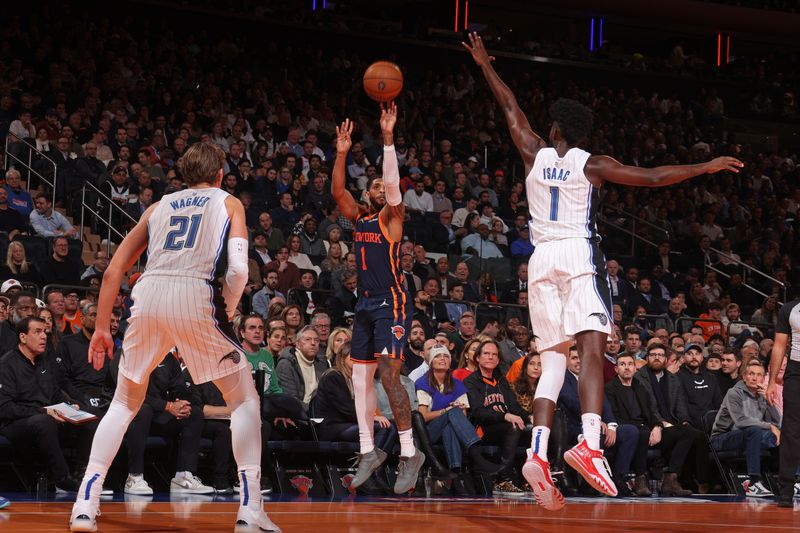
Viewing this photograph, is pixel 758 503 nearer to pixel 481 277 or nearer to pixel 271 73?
pixel 481 277

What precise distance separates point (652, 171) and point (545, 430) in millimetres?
1573

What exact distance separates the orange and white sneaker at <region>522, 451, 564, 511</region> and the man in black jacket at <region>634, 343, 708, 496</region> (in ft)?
17.4

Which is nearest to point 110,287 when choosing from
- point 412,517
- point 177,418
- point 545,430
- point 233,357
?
point 233,357

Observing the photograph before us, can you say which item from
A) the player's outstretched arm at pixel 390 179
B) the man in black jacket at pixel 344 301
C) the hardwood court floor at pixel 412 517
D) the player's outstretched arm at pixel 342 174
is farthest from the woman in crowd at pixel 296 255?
the hardwood court floor at pixel 412 517

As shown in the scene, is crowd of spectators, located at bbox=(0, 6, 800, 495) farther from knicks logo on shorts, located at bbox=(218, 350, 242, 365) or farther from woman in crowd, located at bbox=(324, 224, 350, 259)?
knicks logo on shorts, located at bbox=(218, 350, 242, 365)

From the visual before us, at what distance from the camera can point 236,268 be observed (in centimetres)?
518

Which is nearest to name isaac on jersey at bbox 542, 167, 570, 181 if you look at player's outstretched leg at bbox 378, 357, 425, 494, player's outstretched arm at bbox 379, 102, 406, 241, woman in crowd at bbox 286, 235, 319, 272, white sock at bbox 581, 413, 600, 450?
white sock at bbox 581, 413, 600, 450

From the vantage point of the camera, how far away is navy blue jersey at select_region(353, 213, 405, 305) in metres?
8.20

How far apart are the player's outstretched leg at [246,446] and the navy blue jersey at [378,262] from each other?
294cm

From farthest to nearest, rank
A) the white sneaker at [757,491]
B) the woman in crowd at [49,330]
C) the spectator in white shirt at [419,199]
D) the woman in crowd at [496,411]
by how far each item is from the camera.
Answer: the spectator in white shirt at [419,199]
the white sneaker at [757,491]
the woman in crowd at [496,411]
the woman in crowd at [49,330]

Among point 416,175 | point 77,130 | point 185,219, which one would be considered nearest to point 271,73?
point 416,175

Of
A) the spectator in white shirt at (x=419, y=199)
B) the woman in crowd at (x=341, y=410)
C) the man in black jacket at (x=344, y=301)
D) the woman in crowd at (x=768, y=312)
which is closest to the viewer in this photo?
the woman in crowd at (x=341, y=410)

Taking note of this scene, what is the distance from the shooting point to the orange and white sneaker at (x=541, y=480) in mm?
5875

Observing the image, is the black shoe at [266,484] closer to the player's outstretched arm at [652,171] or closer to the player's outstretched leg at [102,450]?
the player's outstretched leg at [102,450]
